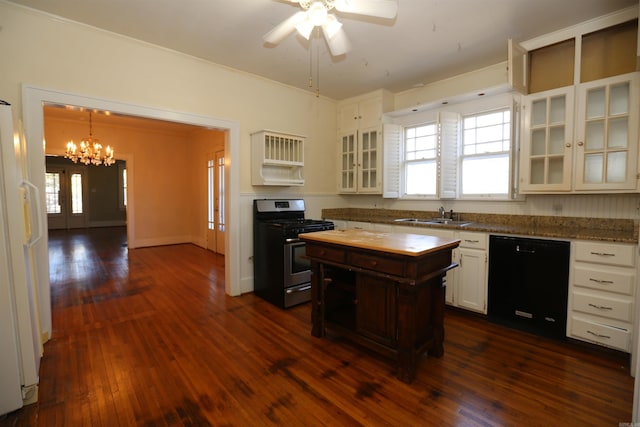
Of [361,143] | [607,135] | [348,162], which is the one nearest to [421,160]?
[361,143]

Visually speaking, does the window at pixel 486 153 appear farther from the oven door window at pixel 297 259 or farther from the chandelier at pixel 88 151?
the chandelier at pixel 88 151

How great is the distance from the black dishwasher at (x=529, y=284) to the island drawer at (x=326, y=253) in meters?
1.60

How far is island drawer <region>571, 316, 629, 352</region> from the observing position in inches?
90.7

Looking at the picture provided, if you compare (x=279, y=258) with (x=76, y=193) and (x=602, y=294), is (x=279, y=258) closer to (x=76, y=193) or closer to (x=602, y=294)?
(x=602, y=294)

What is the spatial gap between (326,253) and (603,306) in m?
2.21

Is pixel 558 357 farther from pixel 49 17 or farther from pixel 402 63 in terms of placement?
pixel 49 17

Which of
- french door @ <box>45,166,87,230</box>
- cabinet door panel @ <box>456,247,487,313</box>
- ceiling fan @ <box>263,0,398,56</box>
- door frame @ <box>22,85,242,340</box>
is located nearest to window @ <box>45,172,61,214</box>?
french door @ <box>45,166,87,230</box>

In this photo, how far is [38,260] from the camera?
8.16 ft

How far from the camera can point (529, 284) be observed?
8.86ft

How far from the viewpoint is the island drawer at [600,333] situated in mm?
2305

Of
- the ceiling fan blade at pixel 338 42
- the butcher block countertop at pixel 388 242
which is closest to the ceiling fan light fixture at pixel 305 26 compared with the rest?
the ceiling fan blade at pixel 338 42

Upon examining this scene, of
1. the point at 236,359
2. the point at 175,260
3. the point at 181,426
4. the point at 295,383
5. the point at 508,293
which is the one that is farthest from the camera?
the point at 175,260

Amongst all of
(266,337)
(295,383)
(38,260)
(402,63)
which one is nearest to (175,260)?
(38,260)

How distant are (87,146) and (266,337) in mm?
5564
